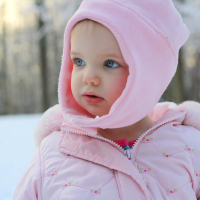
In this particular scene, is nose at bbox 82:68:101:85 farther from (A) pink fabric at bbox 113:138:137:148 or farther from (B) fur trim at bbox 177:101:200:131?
(B) fur trim at bbox 177:101:200:131

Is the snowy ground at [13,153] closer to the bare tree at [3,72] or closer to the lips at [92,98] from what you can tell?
the lips at [92,98]

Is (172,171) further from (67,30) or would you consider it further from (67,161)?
(67,30)

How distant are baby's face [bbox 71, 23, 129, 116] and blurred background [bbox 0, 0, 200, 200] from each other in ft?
2.19

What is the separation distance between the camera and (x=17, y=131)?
2.47m

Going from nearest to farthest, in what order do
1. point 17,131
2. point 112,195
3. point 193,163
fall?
point 112,195, point 193,163, point 17,131

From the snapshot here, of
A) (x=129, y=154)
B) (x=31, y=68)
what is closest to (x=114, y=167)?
(x=129, y=154)

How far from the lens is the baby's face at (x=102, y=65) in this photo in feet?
3.02

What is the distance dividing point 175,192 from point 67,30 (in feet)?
2.44

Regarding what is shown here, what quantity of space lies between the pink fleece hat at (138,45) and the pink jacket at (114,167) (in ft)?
0.33

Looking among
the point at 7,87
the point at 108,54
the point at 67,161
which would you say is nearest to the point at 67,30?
the point at 108,54

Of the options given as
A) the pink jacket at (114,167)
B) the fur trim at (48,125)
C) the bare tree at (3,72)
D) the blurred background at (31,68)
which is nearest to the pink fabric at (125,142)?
the pink jacket at (114,167)

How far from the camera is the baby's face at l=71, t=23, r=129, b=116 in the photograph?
36.3 inches

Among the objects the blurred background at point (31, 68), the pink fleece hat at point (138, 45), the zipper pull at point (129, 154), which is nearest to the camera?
the pink fleece hat at point (138, 45)

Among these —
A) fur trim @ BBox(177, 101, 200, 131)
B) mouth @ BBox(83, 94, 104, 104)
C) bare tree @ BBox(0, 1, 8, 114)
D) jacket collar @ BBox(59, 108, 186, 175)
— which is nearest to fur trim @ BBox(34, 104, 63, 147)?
jacket collar @ BBox(59, 108, 186, 175)
